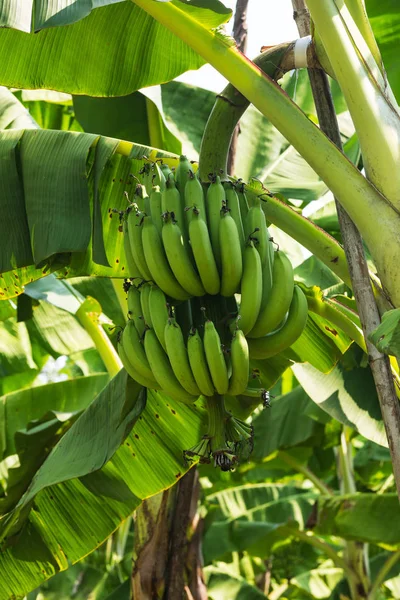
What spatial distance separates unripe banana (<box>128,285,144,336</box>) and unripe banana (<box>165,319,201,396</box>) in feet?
0.43

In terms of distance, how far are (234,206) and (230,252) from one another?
0.15 metres

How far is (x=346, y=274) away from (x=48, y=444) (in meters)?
1.51

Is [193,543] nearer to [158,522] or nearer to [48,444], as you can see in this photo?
[158,522]

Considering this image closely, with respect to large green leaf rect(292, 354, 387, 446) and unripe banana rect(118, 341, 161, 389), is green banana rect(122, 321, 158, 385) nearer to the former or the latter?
unripe banana rect(118, 341, 161, 389)

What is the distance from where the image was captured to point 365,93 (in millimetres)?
1385

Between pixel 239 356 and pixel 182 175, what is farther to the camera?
pixel 182 175

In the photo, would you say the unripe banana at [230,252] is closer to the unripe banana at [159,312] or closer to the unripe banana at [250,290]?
the unripe banana at [250,290]

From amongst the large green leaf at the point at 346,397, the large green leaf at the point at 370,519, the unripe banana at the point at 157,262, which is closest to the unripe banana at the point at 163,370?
the unripe banana at the point at 157,262

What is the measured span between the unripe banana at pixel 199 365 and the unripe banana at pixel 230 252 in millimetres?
133

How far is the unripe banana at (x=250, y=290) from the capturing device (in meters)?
1.31

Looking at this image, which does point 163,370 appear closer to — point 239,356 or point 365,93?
point 239,356

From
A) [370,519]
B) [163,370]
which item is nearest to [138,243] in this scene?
[163,370]

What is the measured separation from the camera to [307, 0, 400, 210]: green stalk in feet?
4.46

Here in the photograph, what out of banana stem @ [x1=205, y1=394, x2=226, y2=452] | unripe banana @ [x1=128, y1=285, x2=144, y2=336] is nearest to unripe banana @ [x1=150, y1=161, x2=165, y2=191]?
unripe banana @ [x1=128, y1=285, x2=144, y2=336]
